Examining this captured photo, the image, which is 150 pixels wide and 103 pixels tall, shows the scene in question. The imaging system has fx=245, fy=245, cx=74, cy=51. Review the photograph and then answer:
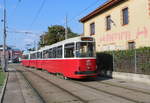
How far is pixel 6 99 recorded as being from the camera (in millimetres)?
10281

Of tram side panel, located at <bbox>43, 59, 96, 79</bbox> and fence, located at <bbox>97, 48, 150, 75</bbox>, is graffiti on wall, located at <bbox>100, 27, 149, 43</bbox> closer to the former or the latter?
fence, located at <bbox>97, 48, 150, 75</bbox>

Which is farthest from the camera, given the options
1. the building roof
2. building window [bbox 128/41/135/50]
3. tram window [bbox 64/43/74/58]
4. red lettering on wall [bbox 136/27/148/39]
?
the building roof

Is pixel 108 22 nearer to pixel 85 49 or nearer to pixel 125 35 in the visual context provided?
pixel 125 35

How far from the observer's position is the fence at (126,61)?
1559 cm

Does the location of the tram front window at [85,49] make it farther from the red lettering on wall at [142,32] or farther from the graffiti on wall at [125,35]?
the graffiti on wall at [125,35]

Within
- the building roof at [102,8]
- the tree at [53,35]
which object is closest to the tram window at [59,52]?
the building roof at [102,8]

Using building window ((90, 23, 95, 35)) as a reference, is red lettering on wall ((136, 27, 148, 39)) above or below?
below

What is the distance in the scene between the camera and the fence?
15.6 m

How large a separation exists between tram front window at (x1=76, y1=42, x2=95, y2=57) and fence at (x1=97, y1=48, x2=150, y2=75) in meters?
2.79

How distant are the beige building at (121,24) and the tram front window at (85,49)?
475 cm

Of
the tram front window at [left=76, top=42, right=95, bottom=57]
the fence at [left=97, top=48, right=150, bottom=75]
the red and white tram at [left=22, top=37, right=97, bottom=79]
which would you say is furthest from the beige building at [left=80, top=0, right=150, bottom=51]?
the red and white tram at [left=22, top=37, right=97, bottom=79]

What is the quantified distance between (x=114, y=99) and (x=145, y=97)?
4.43 ft

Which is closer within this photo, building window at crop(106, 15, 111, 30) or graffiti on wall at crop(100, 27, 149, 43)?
graffiti on wall at crop(100, 27, 149, 43)

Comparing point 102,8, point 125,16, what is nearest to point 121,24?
point 125,16
